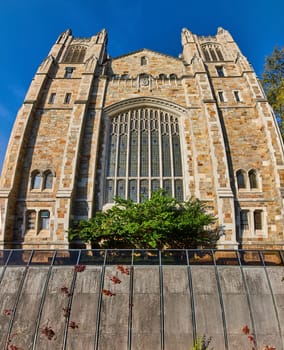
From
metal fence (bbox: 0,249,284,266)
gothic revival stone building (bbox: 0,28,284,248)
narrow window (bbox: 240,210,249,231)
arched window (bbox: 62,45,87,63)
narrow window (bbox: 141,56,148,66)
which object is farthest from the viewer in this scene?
arched window (bbox: 62,45,87,63)

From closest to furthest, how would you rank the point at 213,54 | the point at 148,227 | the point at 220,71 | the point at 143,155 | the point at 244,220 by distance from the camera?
the point at 148,227
the point at 244,220
the point at 143,155
the point at 220,71
the point at 213,54

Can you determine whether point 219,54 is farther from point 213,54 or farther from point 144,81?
point 144,81

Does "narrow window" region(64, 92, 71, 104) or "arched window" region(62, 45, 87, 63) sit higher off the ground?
"arched window" region(62, 45, 87, 63)

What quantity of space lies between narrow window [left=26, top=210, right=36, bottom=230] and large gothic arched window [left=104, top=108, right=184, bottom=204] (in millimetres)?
4658

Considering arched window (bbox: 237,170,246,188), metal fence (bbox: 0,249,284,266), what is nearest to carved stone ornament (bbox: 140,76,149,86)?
arched window (bbox: 237,170,246,188)

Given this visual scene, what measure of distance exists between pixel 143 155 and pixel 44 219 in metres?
8.02

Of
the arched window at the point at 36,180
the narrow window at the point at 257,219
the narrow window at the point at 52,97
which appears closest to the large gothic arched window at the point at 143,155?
the arched window at the point at 36,180

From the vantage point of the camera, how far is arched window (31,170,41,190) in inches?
550

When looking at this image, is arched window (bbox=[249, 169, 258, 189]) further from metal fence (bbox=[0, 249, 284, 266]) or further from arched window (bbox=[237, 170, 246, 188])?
metal fence (bbox=[0, 249, 284, 266])

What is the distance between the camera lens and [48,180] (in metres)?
14.3

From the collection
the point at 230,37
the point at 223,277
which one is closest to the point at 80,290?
the point at 223,277

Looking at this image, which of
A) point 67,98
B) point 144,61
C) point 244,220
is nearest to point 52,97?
point 67,98

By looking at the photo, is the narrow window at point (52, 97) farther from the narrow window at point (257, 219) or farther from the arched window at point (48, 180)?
the narrow window at point (257, 219)

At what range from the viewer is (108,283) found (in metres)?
6.59
